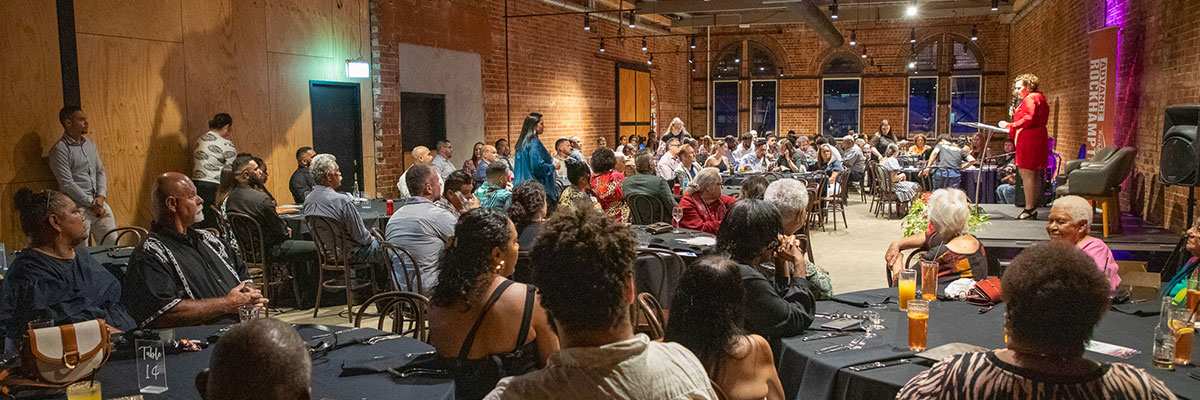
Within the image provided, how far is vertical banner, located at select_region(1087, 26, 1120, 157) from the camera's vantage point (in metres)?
8.52

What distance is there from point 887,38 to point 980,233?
45.7ft

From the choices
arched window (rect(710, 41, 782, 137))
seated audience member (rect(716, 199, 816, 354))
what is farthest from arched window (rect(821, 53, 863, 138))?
seated audience member (rect(716, 199, 816, 354))

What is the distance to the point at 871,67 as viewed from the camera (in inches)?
762

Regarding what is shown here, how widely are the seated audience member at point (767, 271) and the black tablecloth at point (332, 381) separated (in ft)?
3.55

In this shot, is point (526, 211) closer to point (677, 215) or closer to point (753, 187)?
point (677, 215)

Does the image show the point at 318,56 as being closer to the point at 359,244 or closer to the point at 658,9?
the point at 359,244

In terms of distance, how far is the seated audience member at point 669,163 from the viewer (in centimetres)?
985

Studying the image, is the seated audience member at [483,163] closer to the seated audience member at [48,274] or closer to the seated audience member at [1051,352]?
the seated audience member at [48,274]

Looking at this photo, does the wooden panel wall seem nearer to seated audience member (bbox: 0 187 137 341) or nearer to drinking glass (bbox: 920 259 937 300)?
seated audience member (bbox: 0 187 137 341)

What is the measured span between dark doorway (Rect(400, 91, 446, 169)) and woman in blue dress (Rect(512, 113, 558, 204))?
2821mm

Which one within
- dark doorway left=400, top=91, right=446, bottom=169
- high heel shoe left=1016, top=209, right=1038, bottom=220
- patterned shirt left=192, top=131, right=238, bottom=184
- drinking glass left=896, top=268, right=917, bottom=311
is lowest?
high heel shoe left=1016, top=209, right=1038, bottom=220

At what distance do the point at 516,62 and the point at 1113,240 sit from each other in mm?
8487

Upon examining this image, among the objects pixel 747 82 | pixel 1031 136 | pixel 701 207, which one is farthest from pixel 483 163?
pixel 747 82

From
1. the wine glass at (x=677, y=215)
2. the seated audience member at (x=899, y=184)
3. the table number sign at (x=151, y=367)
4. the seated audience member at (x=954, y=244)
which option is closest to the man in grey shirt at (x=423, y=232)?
the wine glass at (x=677, y=215)
